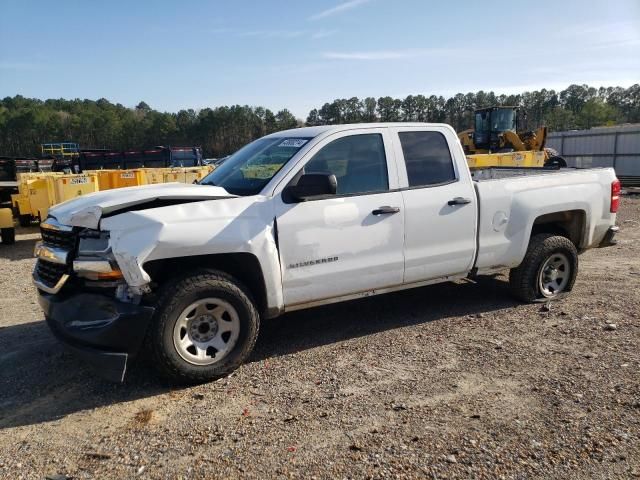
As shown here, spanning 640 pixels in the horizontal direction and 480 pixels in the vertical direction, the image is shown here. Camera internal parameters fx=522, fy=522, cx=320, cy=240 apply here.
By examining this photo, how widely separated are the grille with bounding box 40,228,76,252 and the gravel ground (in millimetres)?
1087

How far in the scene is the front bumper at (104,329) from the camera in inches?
146

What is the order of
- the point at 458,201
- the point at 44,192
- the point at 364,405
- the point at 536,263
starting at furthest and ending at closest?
the point at 44,192
the point at 536,263
the point at 458,201
the point at 364,405

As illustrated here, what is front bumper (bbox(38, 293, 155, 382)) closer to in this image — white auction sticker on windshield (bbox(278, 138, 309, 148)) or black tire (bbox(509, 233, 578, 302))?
white auction sticker on windshield (bbox(278, 138, 309, 148))

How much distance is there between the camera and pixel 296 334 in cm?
519

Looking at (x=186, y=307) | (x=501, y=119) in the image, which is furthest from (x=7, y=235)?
(x=501, y=119)

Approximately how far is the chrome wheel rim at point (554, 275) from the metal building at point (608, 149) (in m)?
20.5

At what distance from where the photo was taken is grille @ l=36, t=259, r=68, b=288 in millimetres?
4047

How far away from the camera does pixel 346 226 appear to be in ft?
14.7

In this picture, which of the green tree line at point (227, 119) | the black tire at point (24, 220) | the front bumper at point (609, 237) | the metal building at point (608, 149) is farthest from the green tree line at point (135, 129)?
the front bumper at point (609, 237)

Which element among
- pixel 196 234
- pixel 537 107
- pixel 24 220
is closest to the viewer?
pixel 196 234

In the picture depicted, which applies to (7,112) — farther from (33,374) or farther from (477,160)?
(33,374)

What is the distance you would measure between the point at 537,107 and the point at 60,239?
112m

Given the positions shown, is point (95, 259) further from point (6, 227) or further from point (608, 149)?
point (608, 149)

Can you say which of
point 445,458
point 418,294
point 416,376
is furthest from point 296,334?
point 445,458
